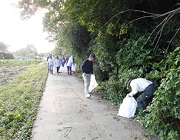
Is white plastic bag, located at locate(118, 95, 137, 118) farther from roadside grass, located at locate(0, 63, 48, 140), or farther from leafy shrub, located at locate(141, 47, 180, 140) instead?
roadside grass, located at locate(0, 63, 48, 140)

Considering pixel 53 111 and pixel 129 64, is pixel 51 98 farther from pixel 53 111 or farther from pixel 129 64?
pixel 129 64

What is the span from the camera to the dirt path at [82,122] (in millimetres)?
4379

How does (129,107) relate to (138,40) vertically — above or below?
below

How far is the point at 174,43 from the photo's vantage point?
→ 18.3ft

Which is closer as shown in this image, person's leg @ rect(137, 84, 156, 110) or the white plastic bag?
person's leg @ rect(137, 84, 156, 110)

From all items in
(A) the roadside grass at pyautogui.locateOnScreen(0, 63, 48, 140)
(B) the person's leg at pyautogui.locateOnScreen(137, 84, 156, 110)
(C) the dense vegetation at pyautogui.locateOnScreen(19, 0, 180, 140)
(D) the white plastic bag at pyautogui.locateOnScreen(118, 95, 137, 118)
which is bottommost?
(A) the roadside grass at pyautogui.locateOnScreen(0, 63, 48, 140)

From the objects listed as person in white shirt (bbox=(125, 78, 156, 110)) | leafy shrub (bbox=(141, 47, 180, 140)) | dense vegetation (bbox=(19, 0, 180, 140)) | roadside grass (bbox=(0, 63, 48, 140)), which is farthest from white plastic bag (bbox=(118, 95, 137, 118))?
roadside grass (bbox=(0, 63, 48, 140))

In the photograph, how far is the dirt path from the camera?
4379 millimetres

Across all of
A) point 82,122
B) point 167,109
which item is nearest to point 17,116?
point 82,122

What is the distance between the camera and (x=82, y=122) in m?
5.16

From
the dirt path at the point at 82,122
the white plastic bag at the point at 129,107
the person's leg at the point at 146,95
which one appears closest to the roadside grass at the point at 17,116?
the dirt path at the point at 82,122

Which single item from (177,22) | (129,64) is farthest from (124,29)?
(177,22)

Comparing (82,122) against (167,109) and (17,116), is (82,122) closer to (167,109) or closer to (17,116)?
(17,116)

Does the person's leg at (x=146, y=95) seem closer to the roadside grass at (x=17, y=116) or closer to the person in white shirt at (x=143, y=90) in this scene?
the person in white shirt at (x=143, y=90)
